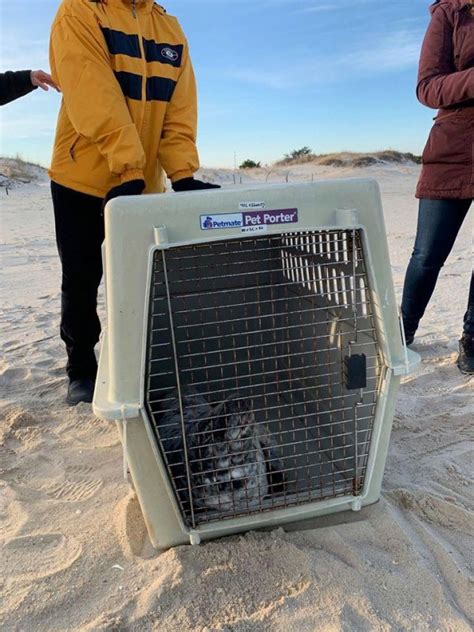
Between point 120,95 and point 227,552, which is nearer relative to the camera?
point 227,552

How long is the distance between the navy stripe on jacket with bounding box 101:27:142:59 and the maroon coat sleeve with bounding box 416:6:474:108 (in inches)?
54.7

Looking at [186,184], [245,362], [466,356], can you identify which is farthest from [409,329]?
[245,362]

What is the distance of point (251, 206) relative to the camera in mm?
1454

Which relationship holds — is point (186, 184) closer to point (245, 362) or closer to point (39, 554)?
point (245, 362)

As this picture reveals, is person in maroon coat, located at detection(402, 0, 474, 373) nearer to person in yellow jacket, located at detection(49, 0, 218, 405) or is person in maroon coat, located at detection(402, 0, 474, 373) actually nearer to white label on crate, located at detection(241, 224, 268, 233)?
person in yellow jacket, located at detection(49, 0, 218, 405)

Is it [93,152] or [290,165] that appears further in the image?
[290,165]

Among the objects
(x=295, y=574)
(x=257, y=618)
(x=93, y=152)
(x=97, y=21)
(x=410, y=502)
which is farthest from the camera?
(x=93, y=152)

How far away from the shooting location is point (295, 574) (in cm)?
150

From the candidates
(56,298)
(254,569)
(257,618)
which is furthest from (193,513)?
(56,298)

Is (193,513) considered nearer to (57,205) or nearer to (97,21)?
(57,205)

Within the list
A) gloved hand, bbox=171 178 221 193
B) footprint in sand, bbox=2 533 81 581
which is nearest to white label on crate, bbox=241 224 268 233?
gloved hand, bbox=171 178 221 193

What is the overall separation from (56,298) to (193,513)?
3313 millimetres

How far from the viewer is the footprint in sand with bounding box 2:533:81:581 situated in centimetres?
157

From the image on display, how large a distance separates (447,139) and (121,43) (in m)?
1.56
